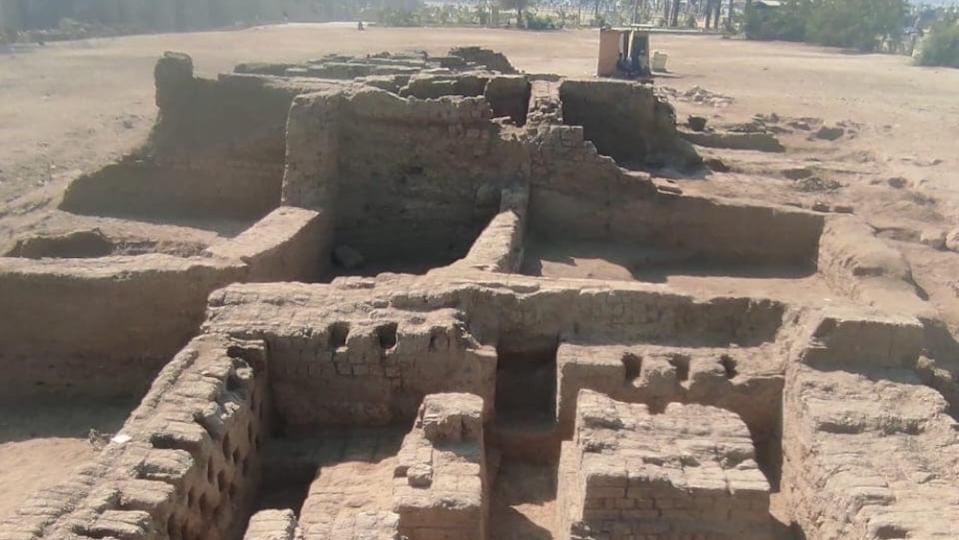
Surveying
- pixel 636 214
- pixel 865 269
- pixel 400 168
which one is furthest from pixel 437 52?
pixel 865 269

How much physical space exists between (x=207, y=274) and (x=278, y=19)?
70.0m

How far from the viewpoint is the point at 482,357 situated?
7.86 metres

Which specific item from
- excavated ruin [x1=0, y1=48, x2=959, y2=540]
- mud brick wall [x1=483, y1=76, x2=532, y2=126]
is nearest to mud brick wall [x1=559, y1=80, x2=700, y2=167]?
mud brick wall [x1=483, y1=76, x2=532, y2=126]

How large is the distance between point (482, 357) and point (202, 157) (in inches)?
329

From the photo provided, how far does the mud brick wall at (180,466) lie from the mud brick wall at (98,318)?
A: 150 cm

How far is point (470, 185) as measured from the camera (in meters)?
12.2

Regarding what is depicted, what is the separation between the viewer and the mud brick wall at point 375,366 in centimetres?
787

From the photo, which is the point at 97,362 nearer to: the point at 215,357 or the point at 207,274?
the point at 207,274

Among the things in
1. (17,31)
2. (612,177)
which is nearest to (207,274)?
(612,177)

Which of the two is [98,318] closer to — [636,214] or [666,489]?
[666,489]

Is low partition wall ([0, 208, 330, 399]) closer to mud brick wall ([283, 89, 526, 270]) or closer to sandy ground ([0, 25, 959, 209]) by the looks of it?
mud brick wall ([283, 89, 526, 270])

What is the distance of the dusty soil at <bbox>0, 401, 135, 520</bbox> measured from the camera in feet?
26.3

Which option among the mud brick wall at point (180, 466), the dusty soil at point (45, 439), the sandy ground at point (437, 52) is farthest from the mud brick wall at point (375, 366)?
the sandy ground at point (437, 52)

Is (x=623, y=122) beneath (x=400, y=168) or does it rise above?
above
